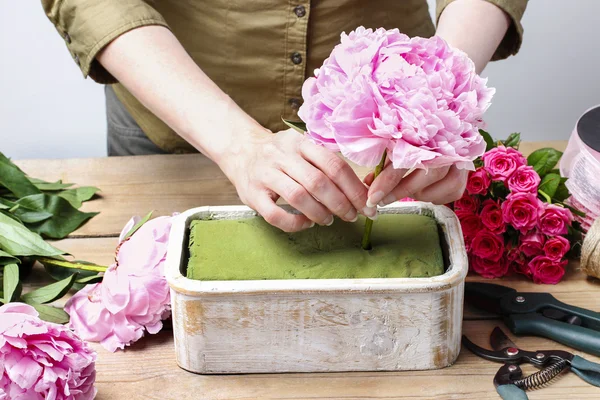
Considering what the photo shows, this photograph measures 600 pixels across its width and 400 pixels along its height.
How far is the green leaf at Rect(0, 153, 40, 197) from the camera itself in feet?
3.76

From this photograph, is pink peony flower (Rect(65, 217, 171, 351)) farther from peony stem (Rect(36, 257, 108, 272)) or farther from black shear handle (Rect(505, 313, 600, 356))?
black shear handle (Rect(505, 313, 600, 356))

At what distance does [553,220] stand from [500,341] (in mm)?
193

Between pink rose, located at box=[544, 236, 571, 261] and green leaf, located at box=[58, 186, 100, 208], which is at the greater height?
pink rose, located at box=[544, 236, 571, 261]

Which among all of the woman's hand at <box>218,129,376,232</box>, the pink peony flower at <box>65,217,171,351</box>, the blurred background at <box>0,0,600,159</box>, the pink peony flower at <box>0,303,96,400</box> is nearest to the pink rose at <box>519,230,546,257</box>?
the woman's hand at <box>218,129,376,232</box>

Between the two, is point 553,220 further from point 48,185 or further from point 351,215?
point 48,185

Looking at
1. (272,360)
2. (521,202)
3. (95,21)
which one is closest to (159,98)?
(95,21)

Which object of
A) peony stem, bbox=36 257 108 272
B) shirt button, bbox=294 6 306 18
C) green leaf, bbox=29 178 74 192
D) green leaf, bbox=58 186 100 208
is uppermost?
shirt button, bbox=294 6 306 18

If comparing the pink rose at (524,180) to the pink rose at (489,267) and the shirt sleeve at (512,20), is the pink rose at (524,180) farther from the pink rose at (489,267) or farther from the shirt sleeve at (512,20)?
the shirt sleeve at (512,20)

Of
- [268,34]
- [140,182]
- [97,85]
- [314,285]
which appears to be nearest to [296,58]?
[268,34]

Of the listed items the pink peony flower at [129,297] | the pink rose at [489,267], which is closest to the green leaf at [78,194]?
the pink peony flower at [129,297]

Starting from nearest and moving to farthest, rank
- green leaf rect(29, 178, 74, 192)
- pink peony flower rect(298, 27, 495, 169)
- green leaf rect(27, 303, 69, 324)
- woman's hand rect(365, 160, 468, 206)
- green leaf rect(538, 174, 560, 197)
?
pink peony flower rect(298, 27, 495, 169), woman's hand rect(365, 160, 468, 206), green leaf rect(27, 303, 69, 324), green leaf rect(538, 174, 560, 197), green leaf rect(29, 178, 74, 192)

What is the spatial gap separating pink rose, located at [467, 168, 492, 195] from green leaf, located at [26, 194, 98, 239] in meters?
0.55

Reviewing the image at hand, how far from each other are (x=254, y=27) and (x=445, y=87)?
550 mm

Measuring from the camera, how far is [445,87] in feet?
2.52
